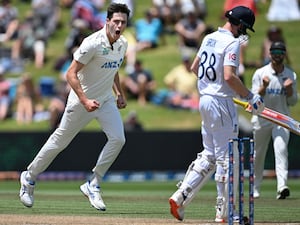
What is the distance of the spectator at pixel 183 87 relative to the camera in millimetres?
21906

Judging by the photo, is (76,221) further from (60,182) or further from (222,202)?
(60,182)

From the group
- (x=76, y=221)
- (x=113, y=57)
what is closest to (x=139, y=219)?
(x=76, y=221)

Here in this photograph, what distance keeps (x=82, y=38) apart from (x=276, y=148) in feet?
30.9

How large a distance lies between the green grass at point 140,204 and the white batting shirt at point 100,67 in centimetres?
127

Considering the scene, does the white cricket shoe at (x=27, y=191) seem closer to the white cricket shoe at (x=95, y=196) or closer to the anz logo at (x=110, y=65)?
the white cricket shoe at (x=95, y=196)

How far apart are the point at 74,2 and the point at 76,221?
17720mm

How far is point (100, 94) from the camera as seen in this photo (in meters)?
10.6

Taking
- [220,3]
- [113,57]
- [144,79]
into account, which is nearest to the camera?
[113,57]

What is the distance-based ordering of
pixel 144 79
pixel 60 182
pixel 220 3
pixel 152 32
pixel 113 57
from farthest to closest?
pixel 220 3
pixel 152 32
pixel 144 79
pixel 60 182
pixel 113 57

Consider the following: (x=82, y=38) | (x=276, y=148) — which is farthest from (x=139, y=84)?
(x=276, y=148)

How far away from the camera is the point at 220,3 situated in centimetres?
2622

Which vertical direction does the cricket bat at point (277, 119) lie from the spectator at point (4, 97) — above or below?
above

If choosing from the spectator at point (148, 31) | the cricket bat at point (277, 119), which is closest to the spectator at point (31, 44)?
the spectator at point (148, 31)

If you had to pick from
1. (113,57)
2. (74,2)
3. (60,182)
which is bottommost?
(60,182)
